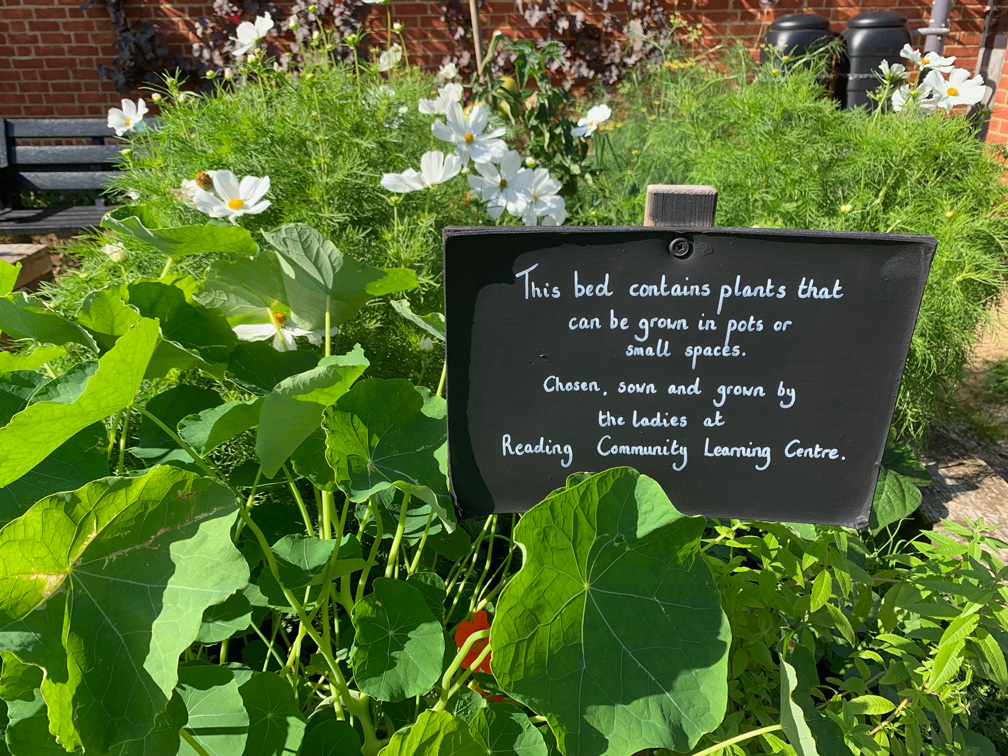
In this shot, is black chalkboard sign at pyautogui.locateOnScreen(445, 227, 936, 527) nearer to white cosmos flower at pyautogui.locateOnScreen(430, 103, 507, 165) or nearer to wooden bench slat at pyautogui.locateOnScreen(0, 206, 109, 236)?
white cosmos flower at pyautogui.locateOnScreen(430, 103, 507, 165)

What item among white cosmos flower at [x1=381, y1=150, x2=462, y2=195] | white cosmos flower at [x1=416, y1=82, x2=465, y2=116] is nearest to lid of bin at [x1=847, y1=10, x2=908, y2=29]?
Result: white cosmos flower at [x1=416, y1=82, x2=465, y2=116]

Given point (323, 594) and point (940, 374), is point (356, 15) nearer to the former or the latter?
point (940, 374)

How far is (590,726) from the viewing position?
0.59m

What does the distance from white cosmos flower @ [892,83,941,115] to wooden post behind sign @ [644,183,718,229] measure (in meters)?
1.13

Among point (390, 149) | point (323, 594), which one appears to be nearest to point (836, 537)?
point (323, 594)

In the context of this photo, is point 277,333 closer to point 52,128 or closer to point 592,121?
point 592,121

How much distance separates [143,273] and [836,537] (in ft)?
3.72

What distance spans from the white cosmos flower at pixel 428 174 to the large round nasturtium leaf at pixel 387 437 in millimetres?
398

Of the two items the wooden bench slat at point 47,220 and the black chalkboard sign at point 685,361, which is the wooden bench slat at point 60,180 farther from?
the black chalkboard sign at point 685,361

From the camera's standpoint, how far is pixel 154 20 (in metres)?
4.14

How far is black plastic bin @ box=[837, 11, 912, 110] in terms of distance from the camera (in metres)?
3.41

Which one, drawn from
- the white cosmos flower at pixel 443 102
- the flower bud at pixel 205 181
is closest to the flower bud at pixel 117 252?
the flower bud at pixel 205 181

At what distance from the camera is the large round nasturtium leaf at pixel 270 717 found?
686 millimetres

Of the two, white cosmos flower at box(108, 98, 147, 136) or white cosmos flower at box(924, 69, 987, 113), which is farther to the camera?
white cosmos flower at box(924, 69, 987, 113)
